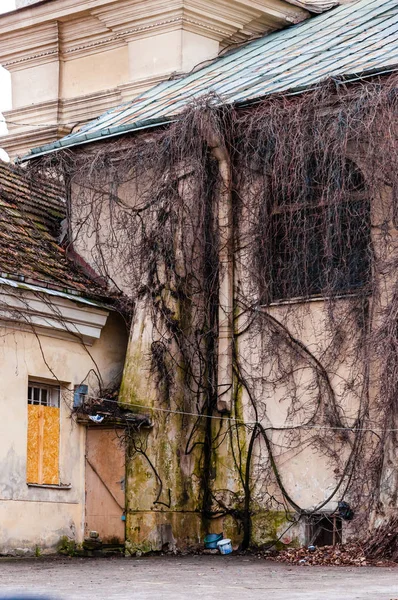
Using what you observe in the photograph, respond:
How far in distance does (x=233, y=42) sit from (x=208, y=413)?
287 inches

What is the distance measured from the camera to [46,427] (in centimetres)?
1756

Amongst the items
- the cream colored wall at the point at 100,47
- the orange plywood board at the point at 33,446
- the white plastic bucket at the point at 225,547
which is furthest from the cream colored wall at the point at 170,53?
the white plastic bucket at the point at 225,547

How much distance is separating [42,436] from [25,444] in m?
0.46

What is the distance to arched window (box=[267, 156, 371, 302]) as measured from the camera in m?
17.0

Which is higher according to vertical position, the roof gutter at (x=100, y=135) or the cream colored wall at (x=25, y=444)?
the roof gutter at (x=100, y=135)

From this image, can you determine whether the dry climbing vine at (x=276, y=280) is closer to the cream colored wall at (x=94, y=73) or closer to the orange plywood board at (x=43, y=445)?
the orange plywood board at (x=43, y=445)

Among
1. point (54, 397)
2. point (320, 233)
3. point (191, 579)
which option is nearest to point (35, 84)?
point (54, 397)

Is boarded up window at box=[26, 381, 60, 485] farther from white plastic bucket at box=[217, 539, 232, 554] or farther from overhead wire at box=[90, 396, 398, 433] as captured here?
white plastic bucket at box=[217, 539, 232, 554]

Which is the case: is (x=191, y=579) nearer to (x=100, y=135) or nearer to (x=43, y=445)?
(x=43, y=445)

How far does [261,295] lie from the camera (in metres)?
17.9

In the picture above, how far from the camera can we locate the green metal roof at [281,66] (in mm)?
17797

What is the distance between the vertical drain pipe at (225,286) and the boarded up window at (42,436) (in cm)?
226

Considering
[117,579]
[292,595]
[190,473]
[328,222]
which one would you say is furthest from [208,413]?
[292,595]

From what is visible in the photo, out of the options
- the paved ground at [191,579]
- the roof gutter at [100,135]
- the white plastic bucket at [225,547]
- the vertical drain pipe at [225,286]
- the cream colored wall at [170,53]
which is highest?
the cream colored wall at [170,53]
